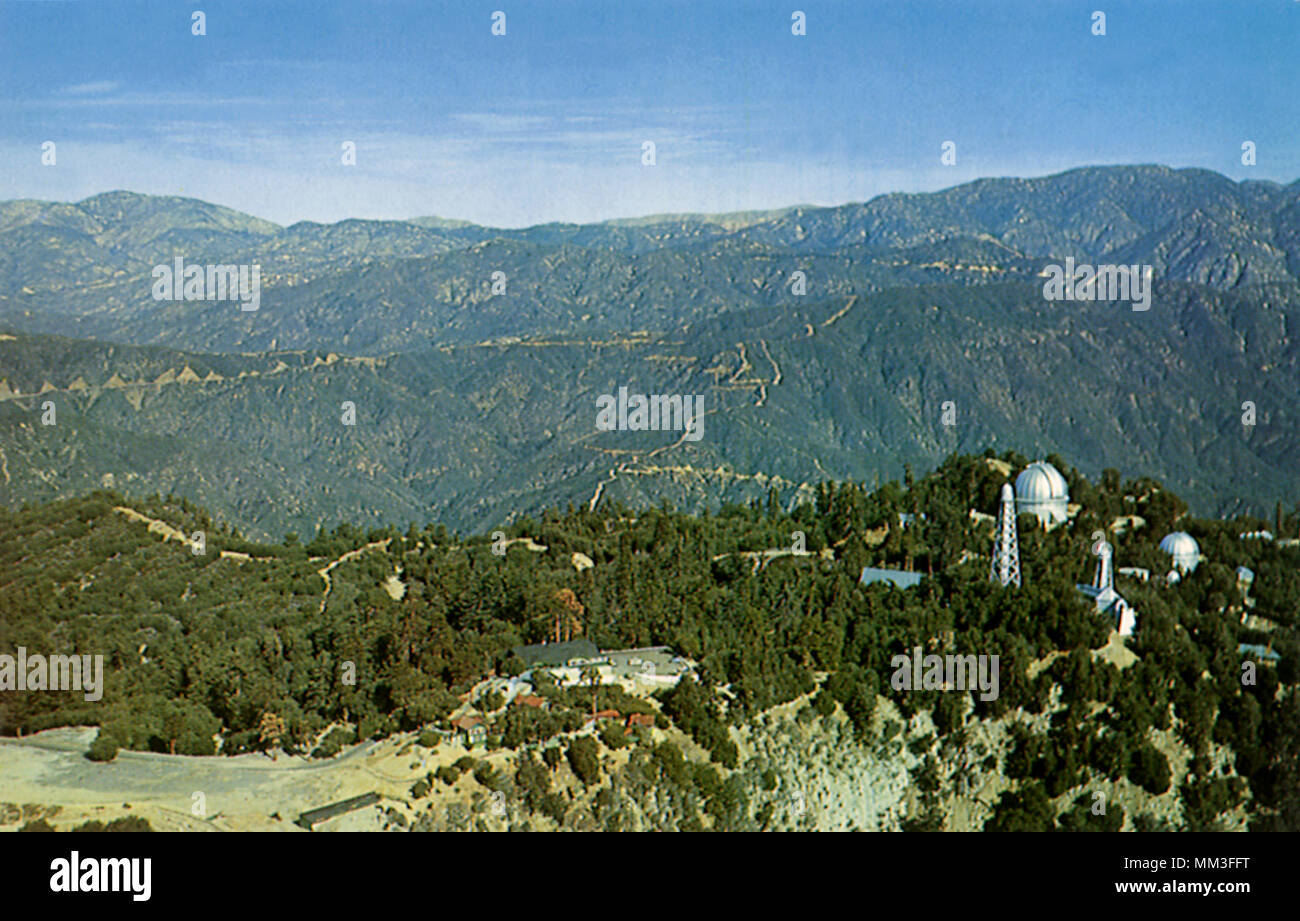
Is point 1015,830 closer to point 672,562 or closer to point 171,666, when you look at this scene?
point 672,562

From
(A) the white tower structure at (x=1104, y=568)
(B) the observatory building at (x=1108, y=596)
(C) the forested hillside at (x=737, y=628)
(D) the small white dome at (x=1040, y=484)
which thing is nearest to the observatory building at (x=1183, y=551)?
(C) the forested hillside at (x=737, y=628)

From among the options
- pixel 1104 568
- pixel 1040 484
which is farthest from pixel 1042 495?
pixel 1104 568

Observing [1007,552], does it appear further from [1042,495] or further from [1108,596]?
[1042,495]

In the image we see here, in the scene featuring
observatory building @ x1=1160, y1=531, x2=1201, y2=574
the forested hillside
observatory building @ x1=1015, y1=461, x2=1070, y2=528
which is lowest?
the forested hillside

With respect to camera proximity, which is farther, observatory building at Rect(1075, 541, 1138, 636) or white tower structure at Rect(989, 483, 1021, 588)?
white tower structure at Rect(989, 483, 1021, 588)

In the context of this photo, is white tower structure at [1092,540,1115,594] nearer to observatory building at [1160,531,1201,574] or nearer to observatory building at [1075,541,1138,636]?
observatory building at [1075,541,1138,636]

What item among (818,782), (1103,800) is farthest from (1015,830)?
(818,782)

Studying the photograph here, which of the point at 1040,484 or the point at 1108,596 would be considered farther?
the point at 1040,484

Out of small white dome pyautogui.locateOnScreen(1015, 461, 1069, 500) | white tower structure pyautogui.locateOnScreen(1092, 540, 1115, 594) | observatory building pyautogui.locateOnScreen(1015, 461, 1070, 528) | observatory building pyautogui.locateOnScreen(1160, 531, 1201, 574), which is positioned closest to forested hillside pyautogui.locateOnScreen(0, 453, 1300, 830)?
white tower structure pyautogui.locateOnScreen(1092, 540, 1115, 594)
